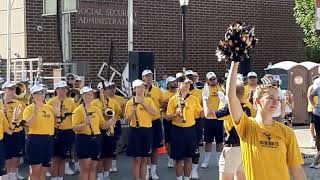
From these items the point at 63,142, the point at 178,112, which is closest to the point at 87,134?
the point at 63,142

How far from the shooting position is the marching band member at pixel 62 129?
33.2ft

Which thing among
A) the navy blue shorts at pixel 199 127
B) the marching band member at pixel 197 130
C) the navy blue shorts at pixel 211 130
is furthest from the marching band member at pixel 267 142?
the navy blue shorts at pixel 211 130

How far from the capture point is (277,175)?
4.57 meters

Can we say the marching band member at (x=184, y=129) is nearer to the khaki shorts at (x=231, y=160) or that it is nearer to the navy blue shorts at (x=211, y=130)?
the navy blue shorts at (x=211, y=130)

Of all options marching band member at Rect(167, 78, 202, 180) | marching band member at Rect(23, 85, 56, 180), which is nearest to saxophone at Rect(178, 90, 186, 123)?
marching band member at Rect(167, 78, 202, 180)

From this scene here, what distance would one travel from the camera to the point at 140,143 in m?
9.91

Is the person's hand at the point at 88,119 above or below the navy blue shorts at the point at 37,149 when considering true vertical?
above

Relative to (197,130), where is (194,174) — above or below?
below

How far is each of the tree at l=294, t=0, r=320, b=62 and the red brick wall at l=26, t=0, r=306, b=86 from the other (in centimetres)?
99

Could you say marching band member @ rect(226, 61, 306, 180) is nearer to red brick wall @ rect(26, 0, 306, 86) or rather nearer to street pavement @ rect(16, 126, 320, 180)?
street pavement @ rect(16, 126, 320, 180)

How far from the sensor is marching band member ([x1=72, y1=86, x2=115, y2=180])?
931cm

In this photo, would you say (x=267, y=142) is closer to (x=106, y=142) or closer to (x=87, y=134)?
(x=87, y=134)

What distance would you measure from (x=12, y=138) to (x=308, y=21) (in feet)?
42.1

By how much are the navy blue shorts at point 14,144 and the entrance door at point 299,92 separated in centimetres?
963
